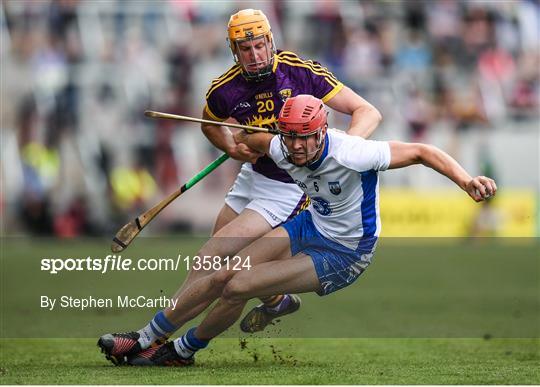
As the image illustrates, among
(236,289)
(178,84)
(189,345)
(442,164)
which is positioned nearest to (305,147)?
(442,164)

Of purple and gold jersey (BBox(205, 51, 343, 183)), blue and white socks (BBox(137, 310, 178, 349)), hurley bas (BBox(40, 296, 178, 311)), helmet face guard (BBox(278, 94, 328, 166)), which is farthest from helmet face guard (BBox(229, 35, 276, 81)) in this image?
hurley bas (BBox(40, 296, 178, 311))

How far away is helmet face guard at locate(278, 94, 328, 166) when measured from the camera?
7164 millimetres

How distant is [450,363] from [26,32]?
52.5 ft

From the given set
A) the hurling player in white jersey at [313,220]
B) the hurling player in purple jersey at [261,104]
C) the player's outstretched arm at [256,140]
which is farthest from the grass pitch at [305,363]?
the player's outstretched arm at [256,140]

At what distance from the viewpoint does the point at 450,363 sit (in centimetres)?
812

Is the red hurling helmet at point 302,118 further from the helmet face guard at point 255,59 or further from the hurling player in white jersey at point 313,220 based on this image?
the helmet face guard at point 255,59

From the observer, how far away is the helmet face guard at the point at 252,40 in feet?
25.9

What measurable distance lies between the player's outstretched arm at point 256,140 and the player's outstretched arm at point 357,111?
0.60 meters

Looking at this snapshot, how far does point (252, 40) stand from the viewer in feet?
25.9

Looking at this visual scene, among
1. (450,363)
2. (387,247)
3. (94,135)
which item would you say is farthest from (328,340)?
(94,135)

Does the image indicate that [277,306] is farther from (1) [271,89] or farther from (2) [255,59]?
(2) [255,59]

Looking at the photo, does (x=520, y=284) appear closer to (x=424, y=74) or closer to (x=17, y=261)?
(x=17, y=261)

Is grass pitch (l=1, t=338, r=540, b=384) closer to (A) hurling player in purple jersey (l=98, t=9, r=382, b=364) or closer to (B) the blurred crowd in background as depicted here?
(A) hurling player in purple jersey (l=98, t=9, r=382, b=364)

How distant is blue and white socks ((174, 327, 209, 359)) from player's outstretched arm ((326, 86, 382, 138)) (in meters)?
1.75
